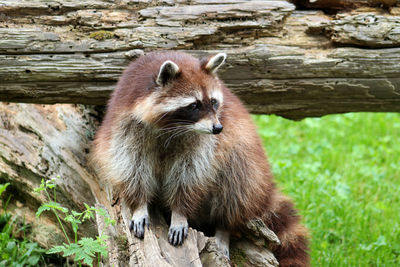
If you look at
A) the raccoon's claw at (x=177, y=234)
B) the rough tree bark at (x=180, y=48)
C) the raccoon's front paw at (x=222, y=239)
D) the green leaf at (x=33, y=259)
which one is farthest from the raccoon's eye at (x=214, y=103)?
the green leaf at (x=33, y=259)

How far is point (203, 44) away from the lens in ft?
13.7

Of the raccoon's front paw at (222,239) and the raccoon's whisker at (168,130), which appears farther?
the raccoon's front paw at (222,239)

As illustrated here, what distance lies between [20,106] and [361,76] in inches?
121

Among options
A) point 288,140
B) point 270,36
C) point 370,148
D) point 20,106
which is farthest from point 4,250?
point 370,148

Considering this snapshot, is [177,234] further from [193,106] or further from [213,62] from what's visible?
[213,62]

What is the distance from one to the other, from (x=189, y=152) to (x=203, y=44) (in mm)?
1022

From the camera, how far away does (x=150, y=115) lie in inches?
137

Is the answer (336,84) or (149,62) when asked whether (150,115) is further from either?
(336,84)

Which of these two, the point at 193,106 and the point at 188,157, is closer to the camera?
the point at 193,106

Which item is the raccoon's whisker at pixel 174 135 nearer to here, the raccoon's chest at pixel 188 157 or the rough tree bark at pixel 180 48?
the raccoon's chest at pixel 188 157

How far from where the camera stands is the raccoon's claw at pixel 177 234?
348 cm

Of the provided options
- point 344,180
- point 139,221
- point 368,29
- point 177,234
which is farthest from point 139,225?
point 344,180

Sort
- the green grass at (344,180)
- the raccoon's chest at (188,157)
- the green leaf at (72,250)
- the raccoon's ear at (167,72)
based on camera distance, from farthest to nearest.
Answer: the green grass at (344,180), the raccoon's chest at (188,157), the raccoon's ear at (167,72), the green leaf at (72,250)

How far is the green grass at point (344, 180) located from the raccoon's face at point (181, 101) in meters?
1.98
